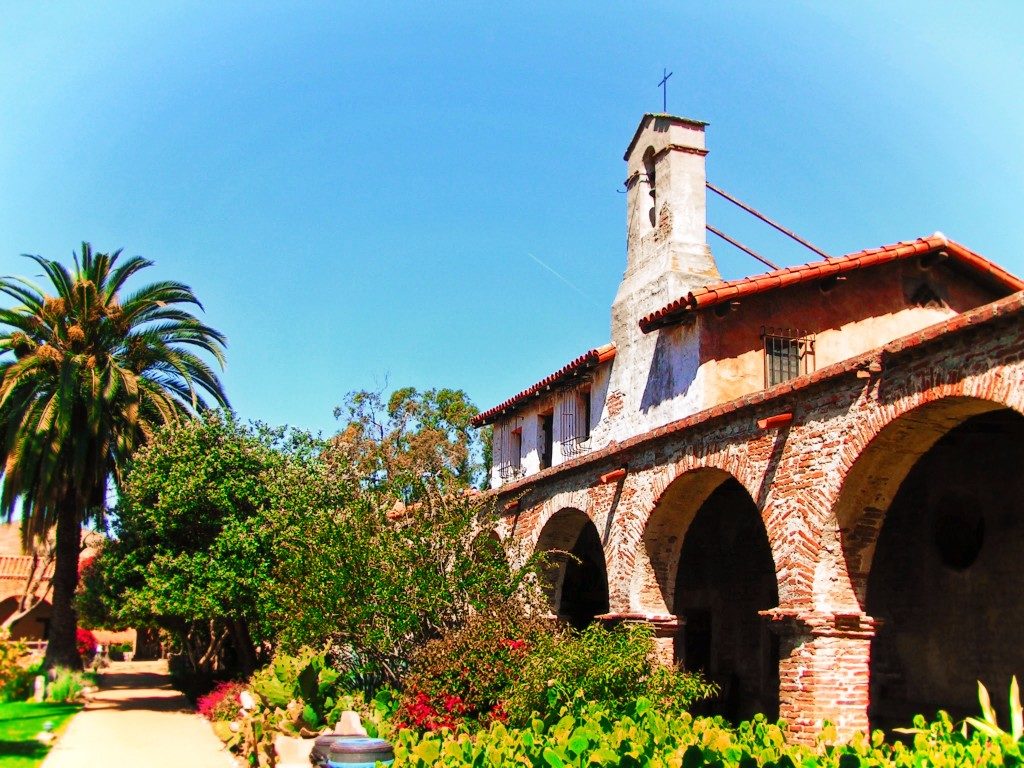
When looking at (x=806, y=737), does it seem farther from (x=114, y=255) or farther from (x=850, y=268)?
(x=114, y=255)

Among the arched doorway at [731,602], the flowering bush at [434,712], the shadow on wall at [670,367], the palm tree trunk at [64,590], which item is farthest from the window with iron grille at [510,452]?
the flowering bush at [434,712]

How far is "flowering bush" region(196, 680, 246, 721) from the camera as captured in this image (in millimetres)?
20172

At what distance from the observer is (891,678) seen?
15.1m

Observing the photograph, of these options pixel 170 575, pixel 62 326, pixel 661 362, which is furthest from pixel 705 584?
pixel 62 326

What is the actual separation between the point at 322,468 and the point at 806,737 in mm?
13749

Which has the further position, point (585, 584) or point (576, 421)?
point (576, 421)

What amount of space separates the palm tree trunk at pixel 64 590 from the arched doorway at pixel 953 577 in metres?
18.5

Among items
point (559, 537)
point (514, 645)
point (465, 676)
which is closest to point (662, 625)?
point (514, 645)

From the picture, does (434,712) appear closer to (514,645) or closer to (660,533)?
(514,645)

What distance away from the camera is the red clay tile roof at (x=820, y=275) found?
1683cm

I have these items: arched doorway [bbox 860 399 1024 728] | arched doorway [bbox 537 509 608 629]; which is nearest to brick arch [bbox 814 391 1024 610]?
arched doorway [bbox 860 399 1024 728]

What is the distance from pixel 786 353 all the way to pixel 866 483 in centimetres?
701

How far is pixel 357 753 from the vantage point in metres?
10.3

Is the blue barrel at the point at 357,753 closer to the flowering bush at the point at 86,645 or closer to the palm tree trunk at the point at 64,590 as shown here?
the palm tree trunk at the point at 64,590
